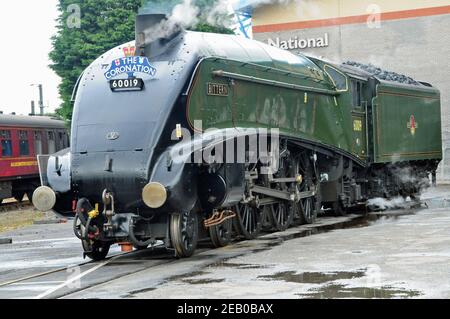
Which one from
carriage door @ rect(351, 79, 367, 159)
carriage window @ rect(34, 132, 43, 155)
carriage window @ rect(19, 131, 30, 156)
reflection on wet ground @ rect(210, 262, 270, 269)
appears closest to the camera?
reflection on wet ground @ rect(210, 262, 270, 269)

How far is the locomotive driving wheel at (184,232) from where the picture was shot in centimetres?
1140

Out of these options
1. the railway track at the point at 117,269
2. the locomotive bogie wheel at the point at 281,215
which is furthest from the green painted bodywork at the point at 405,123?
the railway track at the point at 117,269

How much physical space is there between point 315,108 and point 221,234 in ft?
14.2

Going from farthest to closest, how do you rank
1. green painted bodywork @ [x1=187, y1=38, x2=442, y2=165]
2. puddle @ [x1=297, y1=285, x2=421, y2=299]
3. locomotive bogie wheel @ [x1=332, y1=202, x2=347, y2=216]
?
locomotive bogie wheel @ [x1=332, y1=202, x2=347, y2=216] → green painted bodywork @ [x1=187, y1=38, x2=442, y2=165] → puddle @ [x1=297, y1=285, x2=421, y2=299]

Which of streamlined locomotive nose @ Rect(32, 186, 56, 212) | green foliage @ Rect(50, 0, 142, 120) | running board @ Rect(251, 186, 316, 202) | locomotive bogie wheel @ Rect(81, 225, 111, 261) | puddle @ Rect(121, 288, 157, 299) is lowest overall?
puddle @ Rect(121, 288, 157, 299)

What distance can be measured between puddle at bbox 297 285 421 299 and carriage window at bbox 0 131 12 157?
20.9 m

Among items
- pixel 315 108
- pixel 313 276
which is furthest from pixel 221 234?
pixel 315 108

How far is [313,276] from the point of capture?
30.7ft

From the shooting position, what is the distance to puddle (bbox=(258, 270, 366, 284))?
905cm

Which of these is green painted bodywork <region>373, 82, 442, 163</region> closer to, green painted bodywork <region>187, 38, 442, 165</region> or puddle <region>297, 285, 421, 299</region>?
green painted bodywork <region>187, 38, 442, 165</region>

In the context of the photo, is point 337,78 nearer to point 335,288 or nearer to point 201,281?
point 201,281

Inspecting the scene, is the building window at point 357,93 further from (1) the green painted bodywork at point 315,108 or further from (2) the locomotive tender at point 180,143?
(2) the locomotive tender at point 180,143

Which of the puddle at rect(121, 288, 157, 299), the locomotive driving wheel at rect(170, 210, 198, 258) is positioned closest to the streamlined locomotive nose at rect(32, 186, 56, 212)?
Answer: the locomotive driving wheel at rect(170, 210, 198, 258)

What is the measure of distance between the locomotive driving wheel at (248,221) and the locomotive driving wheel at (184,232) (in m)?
1.69
